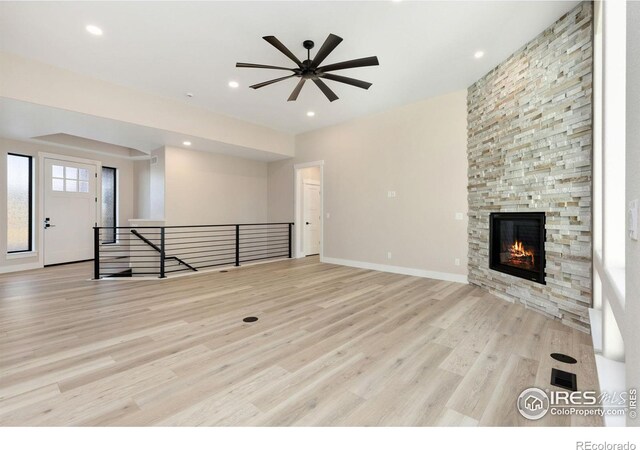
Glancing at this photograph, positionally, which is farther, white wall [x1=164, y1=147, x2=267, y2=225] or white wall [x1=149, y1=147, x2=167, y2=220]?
white wall [x1=164, y1=147, x2=267, y2=225]

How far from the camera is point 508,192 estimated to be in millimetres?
3721

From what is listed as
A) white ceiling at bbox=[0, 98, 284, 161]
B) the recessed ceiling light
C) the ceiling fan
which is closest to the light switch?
the ceiling fan

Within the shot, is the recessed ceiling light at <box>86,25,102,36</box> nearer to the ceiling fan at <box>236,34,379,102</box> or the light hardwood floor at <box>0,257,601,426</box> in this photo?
the ceiling fan at <box>236,34,379,102</box>

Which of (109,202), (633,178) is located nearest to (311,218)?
(109,202)

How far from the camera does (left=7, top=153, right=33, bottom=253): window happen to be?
5.90 m

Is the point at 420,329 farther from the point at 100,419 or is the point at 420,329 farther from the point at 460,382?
the point at 100,419

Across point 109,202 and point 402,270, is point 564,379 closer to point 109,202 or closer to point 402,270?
point 402,270

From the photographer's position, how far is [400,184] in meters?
5.50

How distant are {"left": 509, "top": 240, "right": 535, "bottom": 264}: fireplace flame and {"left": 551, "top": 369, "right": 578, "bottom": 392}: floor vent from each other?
1741 millimetres

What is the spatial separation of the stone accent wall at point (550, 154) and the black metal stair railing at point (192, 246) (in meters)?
4.87

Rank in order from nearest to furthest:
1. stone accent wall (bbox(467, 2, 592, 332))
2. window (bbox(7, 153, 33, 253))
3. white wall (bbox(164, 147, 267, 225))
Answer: stone accent wall (bbox(467, 2, 592, 332)) < window (bbox(7, 153, 33, 253)) < white wall (bbox(164, 147, 267, 225))

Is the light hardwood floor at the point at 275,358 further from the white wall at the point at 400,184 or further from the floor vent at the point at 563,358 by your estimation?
the white wall at the point at 400,184
